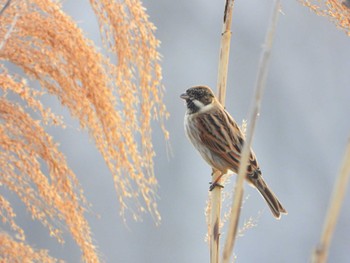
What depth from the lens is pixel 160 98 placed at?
67.9 inches

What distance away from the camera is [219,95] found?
74.1 inches

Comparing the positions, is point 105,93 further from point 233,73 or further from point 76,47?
point 233,73

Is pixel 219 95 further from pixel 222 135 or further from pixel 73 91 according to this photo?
pixel 222 135

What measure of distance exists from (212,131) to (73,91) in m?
0.96

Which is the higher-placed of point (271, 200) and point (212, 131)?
point (212, 131)

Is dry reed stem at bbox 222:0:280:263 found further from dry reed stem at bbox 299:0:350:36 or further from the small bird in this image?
the small bird

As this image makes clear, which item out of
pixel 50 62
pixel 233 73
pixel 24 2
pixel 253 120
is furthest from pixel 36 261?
pixel 233 73

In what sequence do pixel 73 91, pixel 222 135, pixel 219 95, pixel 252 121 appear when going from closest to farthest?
pixel 252 121 < pixel 73 91 < pixel 219 95 < pixel 222 135

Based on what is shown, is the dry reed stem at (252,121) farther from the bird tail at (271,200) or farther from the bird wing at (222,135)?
the bird wing at (222,135)

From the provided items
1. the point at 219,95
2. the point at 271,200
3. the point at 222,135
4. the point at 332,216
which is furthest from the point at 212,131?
the point at 332,216

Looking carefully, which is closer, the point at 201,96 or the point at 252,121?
the point at 252,121

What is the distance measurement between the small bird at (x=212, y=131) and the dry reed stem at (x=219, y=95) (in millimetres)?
519

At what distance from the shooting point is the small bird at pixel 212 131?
240 cm

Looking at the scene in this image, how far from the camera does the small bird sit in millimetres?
2402
